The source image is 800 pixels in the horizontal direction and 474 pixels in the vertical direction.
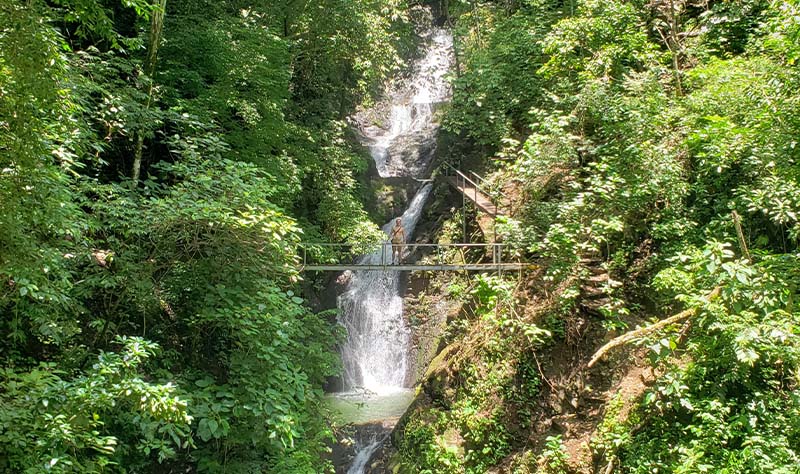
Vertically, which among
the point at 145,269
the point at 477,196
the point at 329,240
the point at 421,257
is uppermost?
the point at 477,196

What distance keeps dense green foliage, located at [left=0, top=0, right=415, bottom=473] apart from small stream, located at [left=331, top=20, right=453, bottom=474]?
4.04m

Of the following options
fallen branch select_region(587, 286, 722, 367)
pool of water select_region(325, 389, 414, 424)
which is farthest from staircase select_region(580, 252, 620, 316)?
pool of water select_region(325, 389, 414, 424)

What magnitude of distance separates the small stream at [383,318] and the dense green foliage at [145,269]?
404cm

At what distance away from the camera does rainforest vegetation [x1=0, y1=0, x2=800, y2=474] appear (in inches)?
168

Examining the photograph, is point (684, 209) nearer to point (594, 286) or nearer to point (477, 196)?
point (594, 286)

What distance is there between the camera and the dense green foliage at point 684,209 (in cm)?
568

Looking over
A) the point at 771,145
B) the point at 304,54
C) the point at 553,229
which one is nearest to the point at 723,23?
the point at 771,145

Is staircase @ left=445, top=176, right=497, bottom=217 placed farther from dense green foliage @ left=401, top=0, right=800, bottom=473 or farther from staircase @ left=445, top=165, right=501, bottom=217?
dense green foliage @ left=401, top=0, right=800, bottom=473

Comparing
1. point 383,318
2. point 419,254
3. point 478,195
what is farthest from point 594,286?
point 383,318

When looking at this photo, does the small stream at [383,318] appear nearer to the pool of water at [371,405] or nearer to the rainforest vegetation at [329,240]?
the pool of water at [371,405]

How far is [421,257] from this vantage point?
16453 millimetres

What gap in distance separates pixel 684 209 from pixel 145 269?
7520 millimetres

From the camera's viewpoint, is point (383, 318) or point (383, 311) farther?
point (383, 311)

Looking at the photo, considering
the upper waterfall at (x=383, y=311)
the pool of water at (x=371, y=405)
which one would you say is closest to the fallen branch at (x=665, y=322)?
the pool of water at (x=371, y=405)
